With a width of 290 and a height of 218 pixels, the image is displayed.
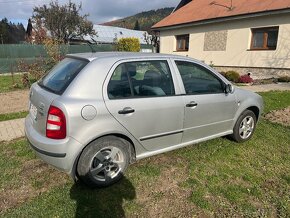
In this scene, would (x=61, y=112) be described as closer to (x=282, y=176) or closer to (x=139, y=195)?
(x=139, y=195)

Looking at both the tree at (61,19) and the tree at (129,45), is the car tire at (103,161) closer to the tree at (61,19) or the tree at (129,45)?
the tree at (129,45)

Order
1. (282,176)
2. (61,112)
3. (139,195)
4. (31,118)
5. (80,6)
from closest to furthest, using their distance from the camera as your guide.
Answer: (61,112), (139,195), (31,118), (282,176), (80,6)

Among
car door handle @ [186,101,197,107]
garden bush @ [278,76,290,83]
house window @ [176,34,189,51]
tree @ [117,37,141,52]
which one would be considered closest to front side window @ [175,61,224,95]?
car door handle @ [186,101,197,107]

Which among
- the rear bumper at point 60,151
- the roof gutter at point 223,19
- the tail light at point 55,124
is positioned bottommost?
the rear bumper at point 60,151

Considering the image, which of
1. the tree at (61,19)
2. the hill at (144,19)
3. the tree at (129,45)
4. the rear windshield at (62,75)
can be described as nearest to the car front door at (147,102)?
the rear windshield at (62,75)

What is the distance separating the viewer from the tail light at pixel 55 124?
2.93 m

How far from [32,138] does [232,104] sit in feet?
10.0

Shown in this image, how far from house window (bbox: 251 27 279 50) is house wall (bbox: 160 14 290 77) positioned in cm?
23

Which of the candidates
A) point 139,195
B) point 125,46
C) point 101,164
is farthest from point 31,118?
point 125,46

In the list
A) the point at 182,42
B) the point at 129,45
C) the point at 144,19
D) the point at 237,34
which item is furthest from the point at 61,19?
the point at 144,19

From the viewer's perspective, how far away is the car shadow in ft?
9.59

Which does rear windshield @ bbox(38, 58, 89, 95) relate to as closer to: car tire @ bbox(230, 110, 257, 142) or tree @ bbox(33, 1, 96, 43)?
car tire @ bbox(230, 110, 257, 142)

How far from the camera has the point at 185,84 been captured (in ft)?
12.6

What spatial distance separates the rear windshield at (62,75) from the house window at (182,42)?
1591 centimetres
